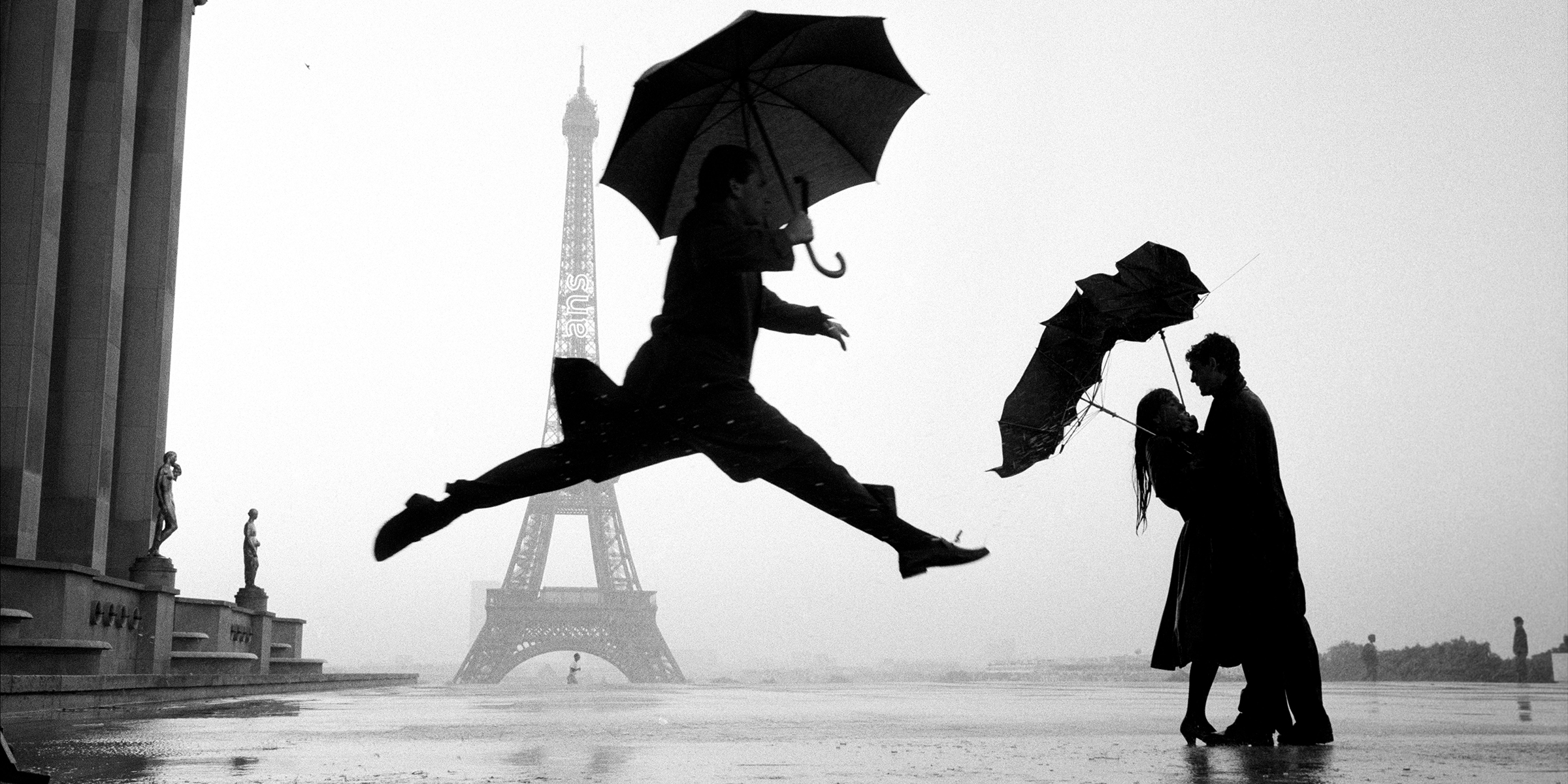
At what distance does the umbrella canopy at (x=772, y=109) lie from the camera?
465 cm

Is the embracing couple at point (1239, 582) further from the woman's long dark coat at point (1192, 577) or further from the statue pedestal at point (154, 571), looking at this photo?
the statue pedestal at point (154, 571)

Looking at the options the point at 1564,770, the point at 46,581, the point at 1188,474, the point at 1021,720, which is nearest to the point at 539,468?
the point at 1188,474

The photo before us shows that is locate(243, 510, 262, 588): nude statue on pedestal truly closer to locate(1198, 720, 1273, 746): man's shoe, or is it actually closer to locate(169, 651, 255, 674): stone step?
locate(169, 651, 255, 674): stone step

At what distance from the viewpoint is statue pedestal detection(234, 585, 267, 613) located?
26.0 meters

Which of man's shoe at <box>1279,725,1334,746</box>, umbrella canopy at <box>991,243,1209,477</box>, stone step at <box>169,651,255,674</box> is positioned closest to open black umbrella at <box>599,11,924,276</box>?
umbrella canopy at <box>991,243,1209,477</box>

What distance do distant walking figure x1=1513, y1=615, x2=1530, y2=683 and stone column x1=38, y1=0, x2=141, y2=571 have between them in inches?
908

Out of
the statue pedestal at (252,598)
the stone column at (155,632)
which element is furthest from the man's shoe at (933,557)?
the statue pedestal at (252,598)

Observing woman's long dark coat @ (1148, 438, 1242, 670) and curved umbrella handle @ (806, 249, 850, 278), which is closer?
curved umbrella handle @ (806, 249, 850, 278)

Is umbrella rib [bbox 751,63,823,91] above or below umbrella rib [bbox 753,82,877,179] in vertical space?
above

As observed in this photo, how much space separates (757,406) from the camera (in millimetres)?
4363

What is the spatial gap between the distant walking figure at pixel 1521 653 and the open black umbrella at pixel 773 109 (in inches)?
894

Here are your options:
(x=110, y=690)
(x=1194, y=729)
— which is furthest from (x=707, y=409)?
(x=110, y=690)

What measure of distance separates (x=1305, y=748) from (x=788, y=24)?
4.02 metres

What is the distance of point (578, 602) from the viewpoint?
2222 inches
